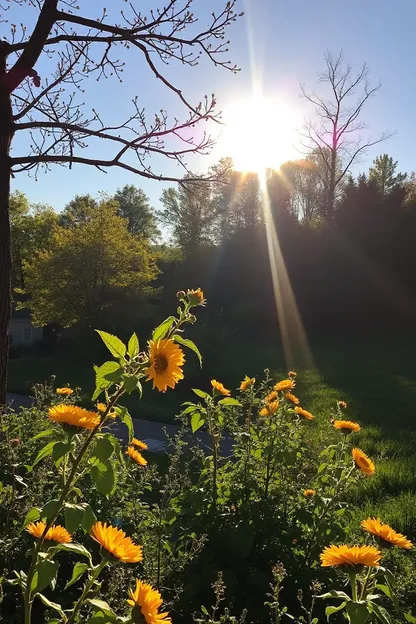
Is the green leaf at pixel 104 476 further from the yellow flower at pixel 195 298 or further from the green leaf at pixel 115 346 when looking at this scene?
the yellow flower at pixel 195 298

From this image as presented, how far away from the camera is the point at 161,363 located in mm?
1197

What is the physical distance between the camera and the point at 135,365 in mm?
1167

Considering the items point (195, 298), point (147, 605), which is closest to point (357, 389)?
point (195, 298)

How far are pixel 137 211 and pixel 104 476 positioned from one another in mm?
40020

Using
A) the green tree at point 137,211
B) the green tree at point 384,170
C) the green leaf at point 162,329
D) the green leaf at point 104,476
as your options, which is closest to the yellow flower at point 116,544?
the green leaf at point 104,476

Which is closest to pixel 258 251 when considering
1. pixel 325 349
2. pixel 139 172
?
pixel 325 349

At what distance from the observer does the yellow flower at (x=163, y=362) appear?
1.17 metres

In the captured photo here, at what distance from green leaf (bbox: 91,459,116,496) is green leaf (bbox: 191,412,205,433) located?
1.10 m

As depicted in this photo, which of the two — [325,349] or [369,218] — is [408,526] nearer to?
[325,349]

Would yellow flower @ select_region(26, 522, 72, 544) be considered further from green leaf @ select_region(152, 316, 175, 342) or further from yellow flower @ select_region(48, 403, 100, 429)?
green leaf @ select_region(152, 316, 175, 342)

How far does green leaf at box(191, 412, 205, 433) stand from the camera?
2.28 metres

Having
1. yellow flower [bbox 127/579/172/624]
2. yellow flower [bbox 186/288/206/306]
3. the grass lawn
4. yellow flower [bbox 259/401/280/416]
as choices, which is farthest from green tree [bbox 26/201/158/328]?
yellow flower [bbox 127/579/172/624]

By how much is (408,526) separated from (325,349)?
541 inches

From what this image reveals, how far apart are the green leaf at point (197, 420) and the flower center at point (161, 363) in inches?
43.5
